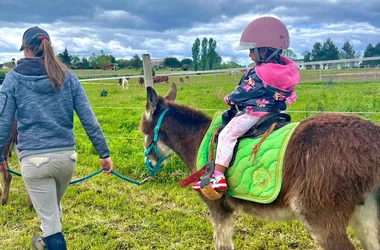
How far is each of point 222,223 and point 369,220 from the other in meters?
1.31

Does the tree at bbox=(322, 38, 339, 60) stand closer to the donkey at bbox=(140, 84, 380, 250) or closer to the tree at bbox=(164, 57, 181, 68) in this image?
the tree at bbox=(164, 57, 181, 68)

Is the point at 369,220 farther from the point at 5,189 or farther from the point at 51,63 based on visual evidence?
the point at 5,189

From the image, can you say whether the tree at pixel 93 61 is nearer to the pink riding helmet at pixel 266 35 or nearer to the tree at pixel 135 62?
the tree at pixel 135 62

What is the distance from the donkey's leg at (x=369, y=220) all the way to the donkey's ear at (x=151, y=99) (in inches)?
83.3

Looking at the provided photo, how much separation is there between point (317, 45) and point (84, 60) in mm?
40795

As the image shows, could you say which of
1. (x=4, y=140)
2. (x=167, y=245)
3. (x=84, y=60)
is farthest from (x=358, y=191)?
(x=84, y=60)

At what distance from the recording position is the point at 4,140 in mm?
2801

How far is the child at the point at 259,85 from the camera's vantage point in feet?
9.22

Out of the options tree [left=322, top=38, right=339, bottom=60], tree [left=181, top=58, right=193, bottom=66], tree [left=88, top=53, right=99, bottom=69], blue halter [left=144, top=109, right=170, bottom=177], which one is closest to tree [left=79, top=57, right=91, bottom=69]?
tree [left=88, top=53, right=99, bottom=69]

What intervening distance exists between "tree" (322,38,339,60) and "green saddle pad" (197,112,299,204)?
1231 cm

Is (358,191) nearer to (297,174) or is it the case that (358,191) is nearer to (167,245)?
(297,174)

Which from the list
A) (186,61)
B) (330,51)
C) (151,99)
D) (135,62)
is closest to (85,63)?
(135,62)

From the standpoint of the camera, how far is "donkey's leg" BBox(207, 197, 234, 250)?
3305 millimetres

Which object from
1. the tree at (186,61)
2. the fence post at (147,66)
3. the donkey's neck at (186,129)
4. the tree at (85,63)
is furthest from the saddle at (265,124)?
the tree at (85,63)
